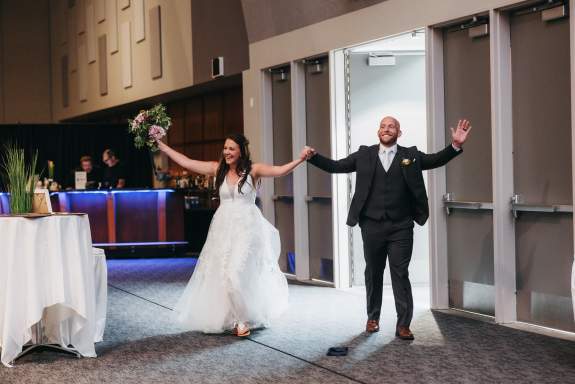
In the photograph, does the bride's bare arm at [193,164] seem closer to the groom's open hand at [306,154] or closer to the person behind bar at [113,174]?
the groom's open hand at [306,154]

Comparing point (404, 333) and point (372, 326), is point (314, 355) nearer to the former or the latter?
point (404, 333)

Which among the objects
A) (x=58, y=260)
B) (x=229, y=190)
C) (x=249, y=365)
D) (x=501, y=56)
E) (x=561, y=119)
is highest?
(x=501, y=56)

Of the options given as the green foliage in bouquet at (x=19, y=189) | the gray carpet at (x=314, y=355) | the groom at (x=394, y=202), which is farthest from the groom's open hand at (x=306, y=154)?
the green foliage in bouquet at (x=19, y=189)

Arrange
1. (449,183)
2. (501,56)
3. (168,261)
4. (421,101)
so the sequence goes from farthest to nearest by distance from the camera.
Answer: (168,261)
(421,101)
(449,183)
(501,56)

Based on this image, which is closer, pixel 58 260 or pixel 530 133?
pixel 58 260

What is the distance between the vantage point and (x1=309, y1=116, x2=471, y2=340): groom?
6781 millimetres

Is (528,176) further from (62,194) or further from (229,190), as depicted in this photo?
(62,194)

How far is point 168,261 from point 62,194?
212 cm

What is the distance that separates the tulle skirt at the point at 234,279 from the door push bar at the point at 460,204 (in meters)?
1.72

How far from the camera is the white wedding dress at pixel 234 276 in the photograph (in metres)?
7.16

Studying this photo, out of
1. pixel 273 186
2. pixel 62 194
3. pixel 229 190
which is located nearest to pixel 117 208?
pixel 62 194

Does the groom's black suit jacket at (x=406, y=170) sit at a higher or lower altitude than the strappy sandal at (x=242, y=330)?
higher

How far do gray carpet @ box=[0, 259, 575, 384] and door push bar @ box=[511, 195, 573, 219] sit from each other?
966 mm

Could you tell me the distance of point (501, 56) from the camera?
24.0 ft
